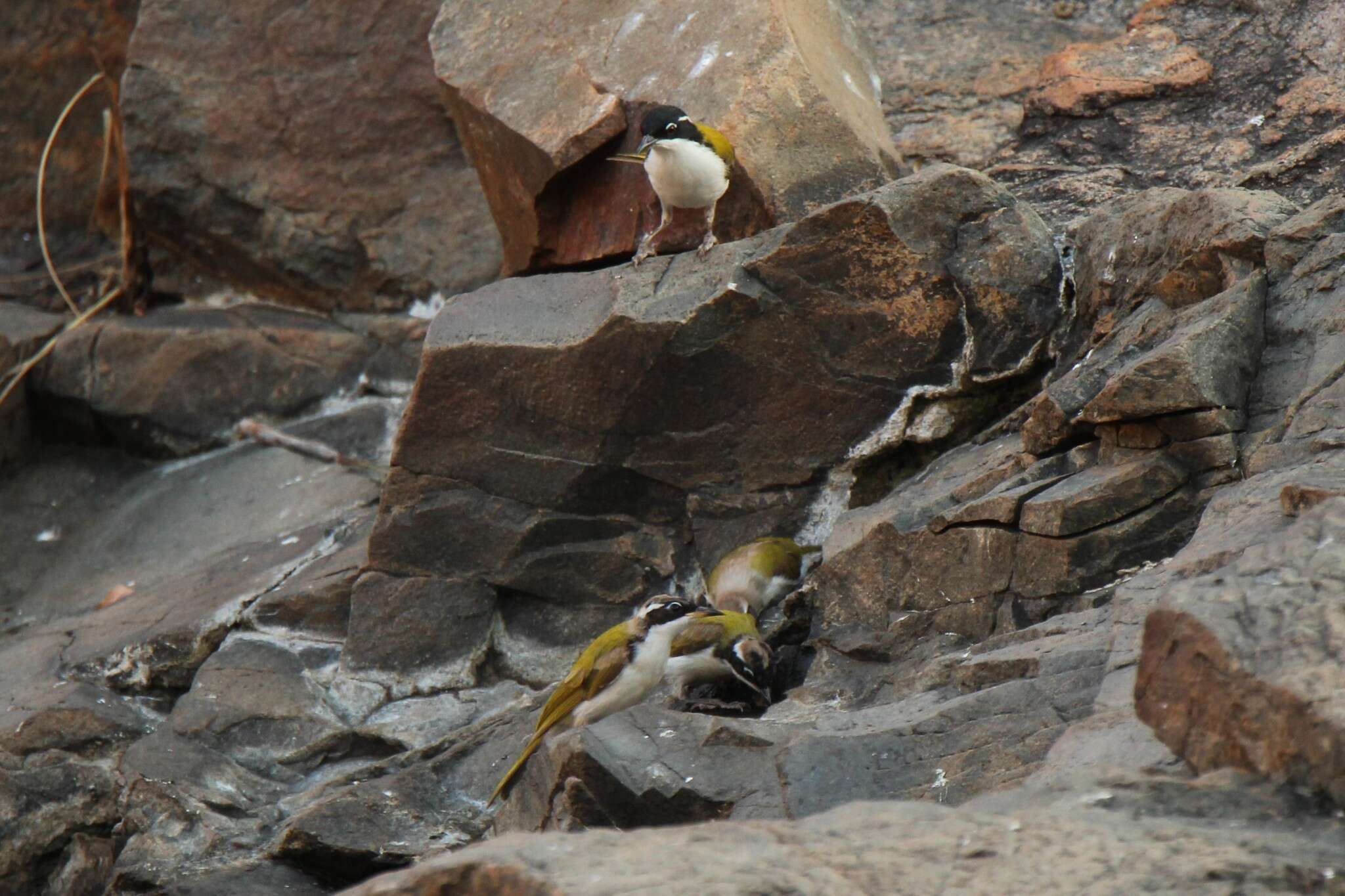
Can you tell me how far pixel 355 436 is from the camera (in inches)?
371

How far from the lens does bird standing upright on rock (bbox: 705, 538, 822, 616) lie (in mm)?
6617

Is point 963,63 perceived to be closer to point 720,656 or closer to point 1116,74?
point 1116,74

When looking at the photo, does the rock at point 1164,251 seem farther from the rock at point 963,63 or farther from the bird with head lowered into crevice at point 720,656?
the rock at point 963,63

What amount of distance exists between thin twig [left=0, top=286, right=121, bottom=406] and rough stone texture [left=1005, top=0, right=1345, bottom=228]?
572 centimetres

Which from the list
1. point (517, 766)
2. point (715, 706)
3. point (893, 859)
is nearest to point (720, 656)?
point (715, 706)

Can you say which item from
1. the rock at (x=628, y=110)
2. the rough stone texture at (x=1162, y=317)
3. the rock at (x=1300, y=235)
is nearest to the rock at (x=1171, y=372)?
the rough stone texture at (x=1162, y=317)

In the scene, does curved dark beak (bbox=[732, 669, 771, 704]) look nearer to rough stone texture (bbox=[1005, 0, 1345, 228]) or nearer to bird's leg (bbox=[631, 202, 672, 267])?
bird's leg (bbox=[631, 202, 672, 267])

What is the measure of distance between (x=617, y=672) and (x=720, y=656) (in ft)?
1.34

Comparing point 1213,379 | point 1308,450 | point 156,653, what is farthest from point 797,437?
point 156,653

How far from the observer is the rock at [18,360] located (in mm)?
9789

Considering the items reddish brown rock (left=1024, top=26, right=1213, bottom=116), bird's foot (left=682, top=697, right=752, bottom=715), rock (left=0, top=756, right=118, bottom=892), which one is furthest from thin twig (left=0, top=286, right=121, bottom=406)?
reddish brown rock (left=1024, top=26, right=1213, bottom=116)

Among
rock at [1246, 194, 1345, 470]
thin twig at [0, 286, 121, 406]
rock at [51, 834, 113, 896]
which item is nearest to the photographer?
rock at [1246, 194, 1345, 470]

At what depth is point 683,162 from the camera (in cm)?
683

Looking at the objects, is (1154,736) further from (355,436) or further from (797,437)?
(355,436)
